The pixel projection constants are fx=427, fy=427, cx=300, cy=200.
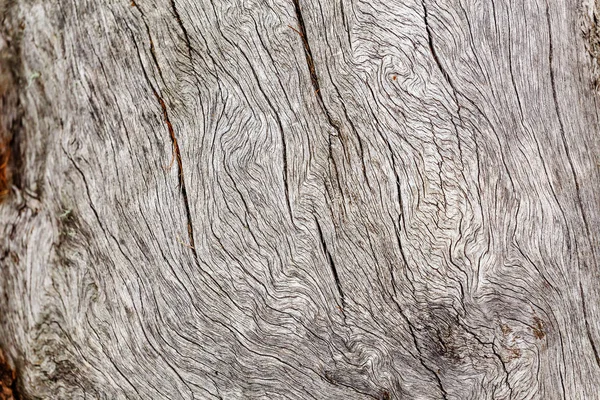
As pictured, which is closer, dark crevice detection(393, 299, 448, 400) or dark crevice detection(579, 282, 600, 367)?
dark crevice detection(393, 299, 448, 400)

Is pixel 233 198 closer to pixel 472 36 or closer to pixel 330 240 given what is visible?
pixel 330 240

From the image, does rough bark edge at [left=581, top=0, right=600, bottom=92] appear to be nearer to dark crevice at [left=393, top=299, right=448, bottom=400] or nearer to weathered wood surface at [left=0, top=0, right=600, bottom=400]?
weathered wood surface at [left=0, top=0, right=600, bottom=400]

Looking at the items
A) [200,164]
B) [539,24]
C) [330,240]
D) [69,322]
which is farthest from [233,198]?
[539,24]

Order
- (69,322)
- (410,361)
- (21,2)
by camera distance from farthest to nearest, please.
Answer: (410,361) < (69,322) < (21,2)

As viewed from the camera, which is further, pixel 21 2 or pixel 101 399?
pixel 101 399

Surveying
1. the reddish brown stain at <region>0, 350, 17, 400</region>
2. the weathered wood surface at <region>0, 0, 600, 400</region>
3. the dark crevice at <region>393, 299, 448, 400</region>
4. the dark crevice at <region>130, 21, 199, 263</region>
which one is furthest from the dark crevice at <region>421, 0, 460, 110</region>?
the reddish brown stain at <region>0, 350, 17, 400</region>

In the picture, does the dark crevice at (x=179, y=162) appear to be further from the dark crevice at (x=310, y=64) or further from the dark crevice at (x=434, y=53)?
the dark crevice at (x=434, y=53)

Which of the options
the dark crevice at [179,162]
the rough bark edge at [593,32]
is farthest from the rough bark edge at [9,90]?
the rough bark edge at [593,32]

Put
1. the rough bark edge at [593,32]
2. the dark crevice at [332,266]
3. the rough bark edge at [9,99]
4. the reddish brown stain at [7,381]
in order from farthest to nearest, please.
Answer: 1. the rough bark edge at [593,32]
2. the dark crevice at [332,266]
3. the reddish brown stain at [7,381]
4. the rough bark edge at [9,99]
